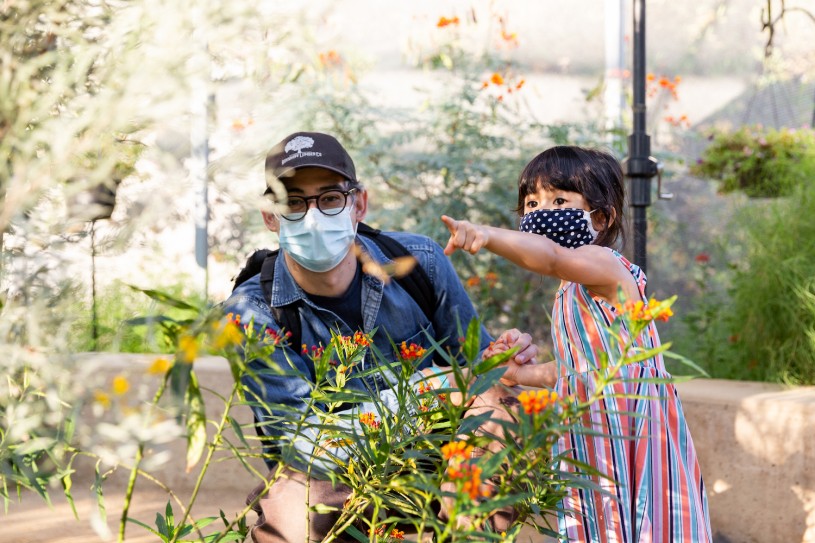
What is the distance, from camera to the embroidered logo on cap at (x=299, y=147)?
2.41 metres

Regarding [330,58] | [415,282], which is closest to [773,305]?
[415,282]

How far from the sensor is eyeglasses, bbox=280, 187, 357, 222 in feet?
7.80

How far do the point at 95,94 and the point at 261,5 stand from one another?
0.27 m

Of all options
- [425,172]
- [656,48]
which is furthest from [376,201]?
[656,48]

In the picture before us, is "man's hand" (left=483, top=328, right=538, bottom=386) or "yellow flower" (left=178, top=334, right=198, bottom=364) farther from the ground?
"yellow flower" (left=178, top=334, right=198, bottom=364)

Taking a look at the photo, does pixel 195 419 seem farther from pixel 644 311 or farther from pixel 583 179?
pixel 583 179

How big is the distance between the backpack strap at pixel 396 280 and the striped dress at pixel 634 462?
2.15 ft

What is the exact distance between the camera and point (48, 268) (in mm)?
1177

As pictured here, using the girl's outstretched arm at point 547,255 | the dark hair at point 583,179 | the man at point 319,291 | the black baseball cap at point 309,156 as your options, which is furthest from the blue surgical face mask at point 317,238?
the girl's outstretched arm at point 547,255

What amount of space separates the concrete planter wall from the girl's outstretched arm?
1.36 metres

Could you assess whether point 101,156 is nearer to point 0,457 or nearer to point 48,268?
point 48,268

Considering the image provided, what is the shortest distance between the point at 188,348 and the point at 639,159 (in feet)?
9.42

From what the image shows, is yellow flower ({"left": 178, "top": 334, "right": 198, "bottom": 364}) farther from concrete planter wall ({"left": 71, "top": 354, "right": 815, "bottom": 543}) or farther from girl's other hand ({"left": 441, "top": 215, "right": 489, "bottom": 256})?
concrete planter wall ({"left": 71, "top": 354, "right": 815, "bottom": 543})

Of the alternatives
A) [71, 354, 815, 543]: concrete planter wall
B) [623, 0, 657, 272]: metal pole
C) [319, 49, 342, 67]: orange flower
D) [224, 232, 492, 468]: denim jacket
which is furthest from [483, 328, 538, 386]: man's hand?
[319, 49, 342, 67]: orange flower
